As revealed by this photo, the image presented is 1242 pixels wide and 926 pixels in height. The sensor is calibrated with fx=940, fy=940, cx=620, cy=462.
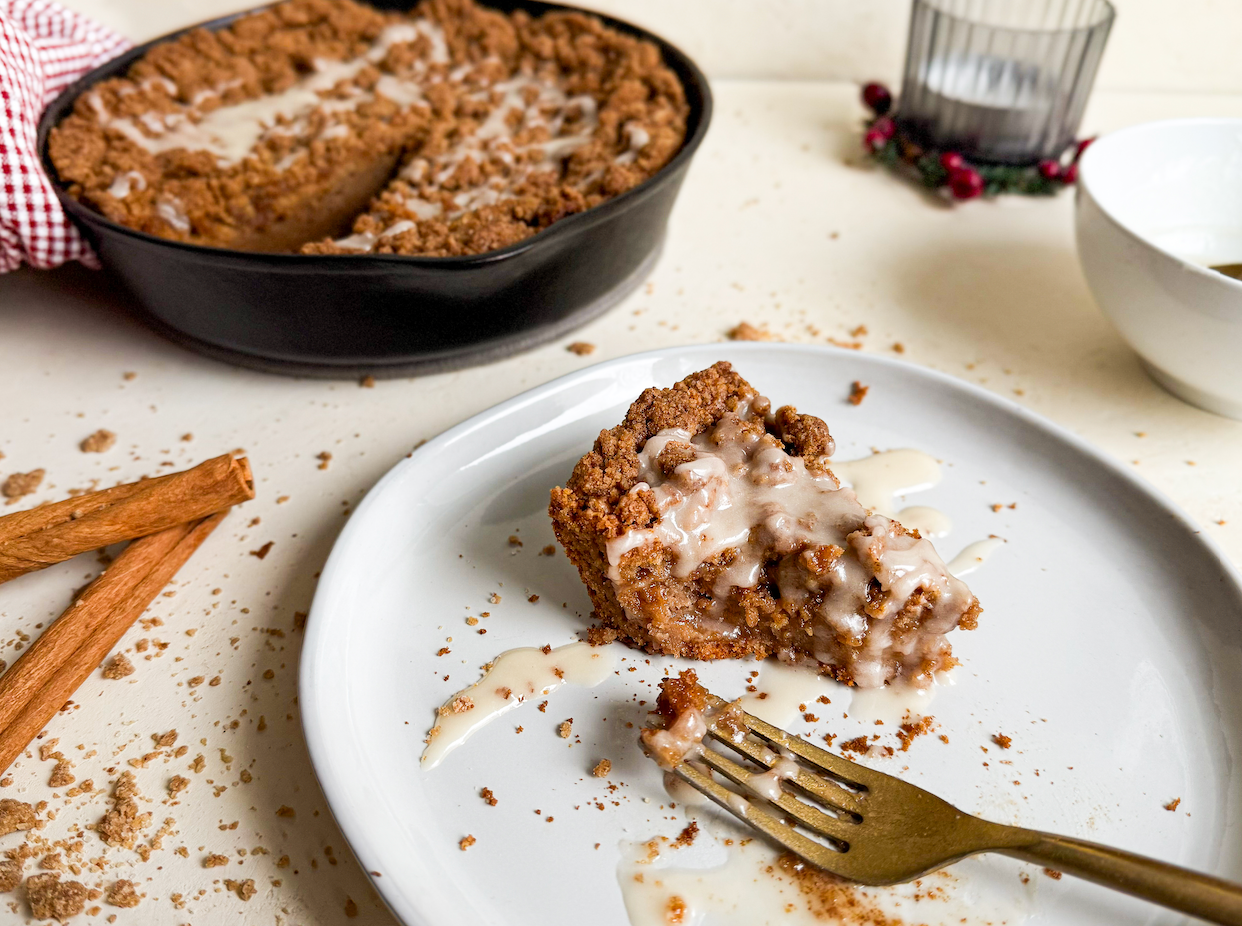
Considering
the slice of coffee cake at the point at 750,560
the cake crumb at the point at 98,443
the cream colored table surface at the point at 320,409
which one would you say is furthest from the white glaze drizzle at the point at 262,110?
the slice of coffee cake at the point at 750,560

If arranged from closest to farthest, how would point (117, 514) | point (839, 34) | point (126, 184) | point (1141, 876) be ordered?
point (1141, 876) → point (117, 514) → point (126, 184) → point (839, 34)

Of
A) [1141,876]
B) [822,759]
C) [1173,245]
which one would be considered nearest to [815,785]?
[822,759]

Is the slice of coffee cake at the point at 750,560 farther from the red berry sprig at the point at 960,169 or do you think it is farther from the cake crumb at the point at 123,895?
the red berry sprig at the point at 960,169

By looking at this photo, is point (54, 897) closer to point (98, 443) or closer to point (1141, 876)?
point (98, 443)

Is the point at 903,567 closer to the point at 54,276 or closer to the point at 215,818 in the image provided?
the point at 215,818

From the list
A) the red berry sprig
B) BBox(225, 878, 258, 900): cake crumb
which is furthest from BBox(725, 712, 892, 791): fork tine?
the red berry sprig

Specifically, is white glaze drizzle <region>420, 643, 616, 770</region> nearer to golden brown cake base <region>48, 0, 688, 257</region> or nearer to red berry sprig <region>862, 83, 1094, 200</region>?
golden brown cake base <region>48, 0, 688, 257</region>
